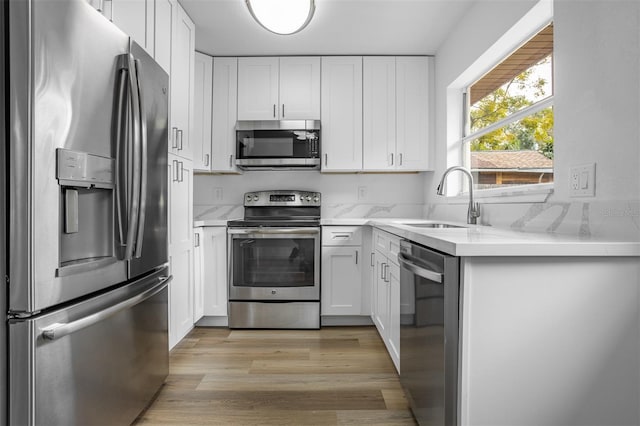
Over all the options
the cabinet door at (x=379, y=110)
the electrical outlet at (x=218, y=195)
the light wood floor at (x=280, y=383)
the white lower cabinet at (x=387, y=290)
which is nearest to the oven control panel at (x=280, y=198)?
the electrical outlet at (x=218, y=195)

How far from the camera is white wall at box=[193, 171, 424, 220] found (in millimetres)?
3748

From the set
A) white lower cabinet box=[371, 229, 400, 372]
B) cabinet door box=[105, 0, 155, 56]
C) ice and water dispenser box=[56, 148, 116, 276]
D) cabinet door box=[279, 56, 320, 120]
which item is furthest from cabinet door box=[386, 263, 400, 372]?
cabinet door box=[105, 0, 155, 56]

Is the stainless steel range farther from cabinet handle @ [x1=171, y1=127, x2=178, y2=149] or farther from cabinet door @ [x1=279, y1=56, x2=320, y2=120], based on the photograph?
cabinet door @ [x1=279, y1=56, x2=320, y2=120]

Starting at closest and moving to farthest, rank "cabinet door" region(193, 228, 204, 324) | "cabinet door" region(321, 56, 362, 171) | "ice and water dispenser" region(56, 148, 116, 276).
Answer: "ice and water dispenser" region(56, 148, 116, 276) < "cabinet door" region(193, 228, 204, 324) < "cabinet door" region(321, 56, 362, 171)

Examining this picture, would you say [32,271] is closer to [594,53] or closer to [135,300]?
[135,300]

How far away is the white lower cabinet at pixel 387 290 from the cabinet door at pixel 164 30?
1748mm

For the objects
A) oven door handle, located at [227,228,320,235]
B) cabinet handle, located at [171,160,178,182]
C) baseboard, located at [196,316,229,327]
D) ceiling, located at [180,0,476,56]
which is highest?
ceiling, located at [180,0,476,56]

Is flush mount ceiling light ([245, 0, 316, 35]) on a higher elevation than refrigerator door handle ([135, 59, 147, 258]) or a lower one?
higher

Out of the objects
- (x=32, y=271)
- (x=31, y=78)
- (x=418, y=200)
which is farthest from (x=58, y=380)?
(x=418, y=200)

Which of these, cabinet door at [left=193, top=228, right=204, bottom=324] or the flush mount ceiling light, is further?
cabinet door at [left=193, top=228, right=204, bottom=324]

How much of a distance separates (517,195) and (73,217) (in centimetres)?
205

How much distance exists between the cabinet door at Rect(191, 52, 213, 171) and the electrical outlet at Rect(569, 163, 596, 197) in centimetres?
275

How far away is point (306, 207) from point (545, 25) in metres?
2.35

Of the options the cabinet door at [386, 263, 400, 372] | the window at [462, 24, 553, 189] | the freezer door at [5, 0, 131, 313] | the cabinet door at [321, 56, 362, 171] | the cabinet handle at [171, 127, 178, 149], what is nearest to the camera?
the freezer door at [5, 0, 131, 313]
